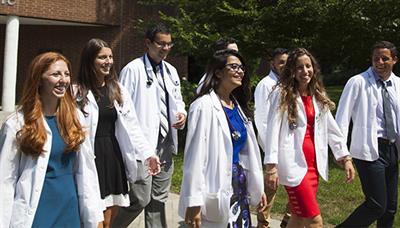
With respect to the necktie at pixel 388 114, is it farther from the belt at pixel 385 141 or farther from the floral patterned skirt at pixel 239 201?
the floral patterned skirt at pixel 239 201

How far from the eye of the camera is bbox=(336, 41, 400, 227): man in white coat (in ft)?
16.7

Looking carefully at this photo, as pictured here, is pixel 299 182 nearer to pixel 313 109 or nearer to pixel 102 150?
pixel 313 109

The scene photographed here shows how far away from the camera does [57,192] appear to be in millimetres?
3123

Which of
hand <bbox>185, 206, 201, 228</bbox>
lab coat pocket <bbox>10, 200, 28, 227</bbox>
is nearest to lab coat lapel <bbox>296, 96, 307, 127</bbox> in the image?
hand <bbox>185, 206, 201, 228</bbox>

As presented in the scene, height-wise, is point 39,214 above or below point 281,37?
below

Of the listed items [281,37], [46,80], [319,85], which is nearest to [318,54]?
[281,37]

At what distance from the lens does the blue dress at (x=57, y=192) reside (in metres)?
3.08

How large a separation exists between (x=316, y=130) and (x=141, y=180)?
1.54m

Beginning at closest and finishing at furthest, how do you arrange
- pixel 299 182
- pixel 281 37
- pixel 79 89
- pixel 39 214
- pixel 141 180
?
pixel 39 214 < pixel 79 89 < pixel 299 182 < pixel 141 180 < pixel 281 37

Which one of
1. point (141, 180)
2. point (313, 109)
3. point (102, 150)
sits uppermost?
point (313, 109)

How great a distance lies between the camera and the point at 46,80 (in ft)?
10.3

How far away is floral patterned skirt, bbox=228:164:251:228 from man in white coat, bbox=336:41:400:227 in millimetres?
1703

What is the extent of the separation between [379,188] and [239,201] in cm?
190

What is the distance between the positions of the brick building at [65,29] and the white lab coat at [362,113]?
Result: 12260mm
